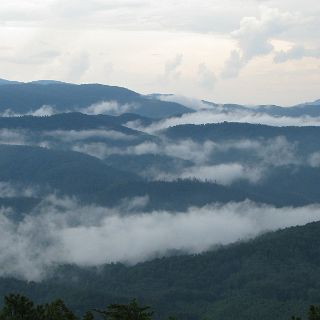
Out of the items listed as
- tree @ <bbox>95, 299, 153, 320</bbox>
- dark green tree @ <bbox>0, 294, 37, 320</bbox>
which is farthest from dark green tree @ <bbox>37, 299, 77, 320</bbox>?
tree @ <bbox>95, 299, 153, 320</bbox>

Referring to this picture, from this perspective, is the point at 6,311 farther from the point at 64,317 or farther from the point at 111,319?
the point at 111,319

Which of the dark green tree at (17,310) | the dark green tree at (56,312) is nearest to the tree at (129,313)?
the dark green tree at (56,312)

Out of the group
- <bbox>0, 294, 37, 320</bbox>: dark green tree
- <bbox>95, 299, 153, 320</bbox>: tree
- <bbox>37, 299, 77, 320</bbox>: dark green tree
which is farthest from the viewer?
<bbox>0, 294, 37, 320</bbox>: dark green tree

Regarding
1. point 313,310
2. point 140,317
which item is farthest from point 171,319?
point 313,310

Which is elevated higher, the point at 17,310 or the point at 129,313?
the point at 17,310

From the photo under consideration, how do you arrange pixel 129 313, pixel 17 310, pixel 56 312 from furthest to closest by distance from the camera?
1. pixel 17 310
2. pixel 56 312
3. pixel 129 313

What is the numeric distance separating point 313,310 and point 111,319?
16.4 meters

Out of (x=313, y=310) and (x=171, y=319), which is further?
(x=171, y=319)

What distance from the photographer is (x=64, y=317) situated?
58.2 meters

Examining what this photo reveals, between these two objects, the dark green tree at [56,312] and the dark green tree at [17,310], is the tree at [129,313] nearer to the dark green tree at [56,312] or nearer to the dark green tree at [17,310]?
the dark green tree at [56,312]

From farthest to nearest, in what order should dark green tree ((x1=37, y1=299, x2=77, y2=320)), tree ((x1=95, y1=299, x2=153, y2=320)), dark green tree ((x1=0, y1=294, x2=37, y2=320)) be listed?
dark green tree ((x1=0, y1=294, x2=37, y2=320)), dark green tree ((x1=37, y1=299, x2=77, y2=320)), tree ((x1=95, y1=299, x2=153, y2=320))

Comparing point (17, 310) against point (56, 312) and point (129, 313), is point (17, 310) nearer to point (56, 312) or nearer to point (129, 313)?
point (56, 312)

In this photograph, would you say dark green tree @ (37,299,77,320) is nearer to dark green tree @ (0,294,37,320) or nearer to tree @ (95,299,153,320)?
dark green tree @ (0,294,37,320)

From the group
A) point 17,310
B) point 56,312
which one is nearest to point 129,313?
point 56,312
